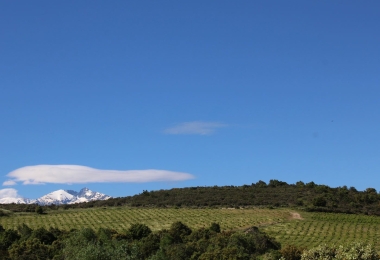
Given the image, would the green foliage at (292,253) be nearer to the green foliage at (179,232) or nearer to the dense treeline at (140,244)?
the dense treeline at (140,244)

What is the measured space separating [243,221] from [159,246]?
3519 centimetres

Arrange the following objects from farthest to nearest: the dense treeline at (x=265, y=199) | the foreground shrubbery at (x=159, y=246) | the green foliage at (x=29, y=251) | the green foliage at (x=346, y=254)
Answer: the dense treeline at (x=265, y=199) → the green foliage at (x=29, y=251) → the foreground shrubbery at (x=159, y=246) → the green foliage at (x=346, y=254)

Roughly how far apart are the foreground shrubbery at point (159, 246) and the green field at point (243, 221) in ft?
32.1

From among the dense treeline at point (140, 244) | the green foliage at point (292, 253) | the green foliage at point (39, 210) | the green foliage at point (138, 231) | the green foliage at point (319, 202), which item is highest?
the green foliage at point (319, 202)

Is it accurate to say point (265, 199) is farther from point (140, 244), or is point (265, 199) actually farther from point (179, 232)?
point (140, 244)

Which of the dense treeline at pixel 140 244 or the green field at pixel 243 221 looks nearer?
the dense treeline at pixel 140 244

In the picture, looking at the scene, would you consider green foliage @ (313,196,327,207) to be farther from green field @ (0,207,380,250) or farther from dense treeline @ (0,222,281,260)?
dense treeline @ (0,222,281,260)

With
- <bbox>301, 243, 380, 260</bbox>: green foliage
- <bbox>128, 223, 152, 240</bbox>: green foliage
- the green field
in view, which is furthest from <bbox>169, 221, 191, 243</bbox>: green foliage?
<bbox>301, 243, 380, 260</bbox>: green foliage

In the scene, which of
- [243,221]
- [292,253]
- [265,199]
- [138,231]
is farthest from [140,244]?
[265,199]

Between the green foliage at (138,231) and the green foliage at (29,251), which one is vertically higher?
the green foliage at (138,231)

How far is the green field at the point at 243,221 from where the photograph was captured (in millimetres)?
110312

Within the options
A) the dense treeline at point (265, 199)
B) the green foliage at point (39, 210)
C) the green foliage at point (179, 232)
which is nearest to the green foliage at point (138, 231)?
the green foliage at point (179, 232)

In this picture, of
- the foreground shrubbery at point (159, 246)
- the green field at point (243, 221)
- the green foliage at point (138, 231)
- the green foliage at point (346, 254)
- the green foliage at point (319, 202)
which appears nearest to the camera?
the green foliage at point (346, 254)

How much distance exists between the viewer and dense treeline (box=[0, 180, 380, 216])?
5999 inches
